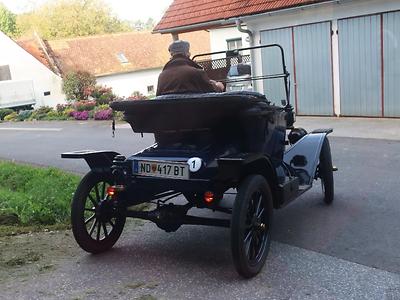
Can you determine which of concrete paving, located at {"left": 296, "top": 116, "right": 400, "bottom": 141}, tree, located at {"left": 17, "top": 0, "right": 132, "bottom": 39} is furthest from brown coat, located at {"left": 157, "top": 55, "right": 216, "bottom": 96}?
tree, located at {"left": 17, "top": 0, "right": 132, "bottom": 39}

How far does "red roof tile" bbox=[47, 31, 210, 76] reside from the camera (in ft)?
134

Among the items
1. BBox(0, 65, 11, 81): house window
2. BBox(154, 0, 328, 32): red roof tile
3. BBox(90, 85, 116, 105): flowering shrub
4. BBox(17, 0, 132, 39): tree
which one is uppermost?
BBox(17, 0, 132, 39): tree

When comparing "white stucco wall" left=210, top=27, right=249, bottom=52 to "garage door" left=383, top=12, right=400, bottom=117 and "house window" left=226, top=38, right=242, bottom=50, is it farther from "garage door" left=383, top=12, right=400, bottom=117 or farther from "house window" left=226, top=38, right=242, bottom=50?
"garage door" left=383, top=12, right=400, bottom=117

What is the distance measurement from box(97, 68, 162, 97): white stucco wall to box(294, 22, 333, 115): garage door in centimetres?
2707

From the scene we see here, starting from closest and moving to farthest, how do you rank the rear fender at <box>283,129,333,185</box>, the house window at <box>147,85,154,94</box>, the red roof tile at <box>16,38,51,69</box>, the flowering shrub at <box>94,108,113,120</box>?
1. the rear fender at <box>283,129,333,185</box>
2. the flowering shrub at <box>94,108,113,120</box>
3. the red roof tile at <box>16,38,51,69</box>
4. the house window at <box>147,85,154,94</box>

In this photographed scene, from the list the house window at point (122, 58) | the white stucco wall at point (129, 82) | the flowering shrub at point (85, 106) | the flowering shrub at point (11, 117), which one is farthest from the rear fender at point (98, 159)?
the house window at point (122, 58)

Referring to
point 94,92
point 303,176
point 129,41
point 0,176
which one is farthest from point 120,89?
point 303,176

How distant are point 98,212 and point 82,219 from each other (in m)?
0.17

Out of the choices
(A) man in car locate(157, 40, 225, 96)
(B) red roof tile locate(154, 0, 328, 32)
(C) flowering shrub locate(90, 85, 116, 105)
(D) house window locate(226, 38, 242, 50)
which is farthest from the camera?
(C) flowering shrub locate(90, 85, 116, 105)

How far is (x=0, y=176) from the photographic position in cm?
882

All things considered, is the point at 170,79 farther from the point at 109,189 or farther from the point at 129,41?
the point at 129,41

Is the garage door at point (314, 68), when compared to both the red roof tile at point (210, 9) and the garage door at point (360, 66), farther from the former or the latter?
the red roof tile at point (210, 9)

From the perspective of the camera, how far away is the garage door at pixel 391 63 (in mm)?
12633

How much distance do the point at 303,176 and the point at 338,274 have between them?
1582 mm
